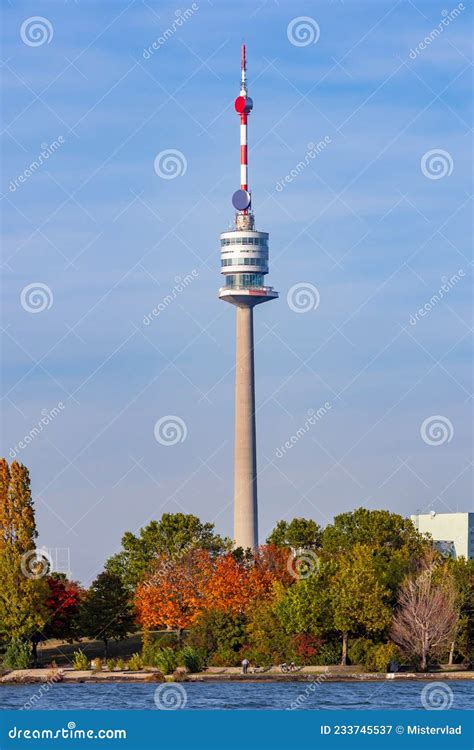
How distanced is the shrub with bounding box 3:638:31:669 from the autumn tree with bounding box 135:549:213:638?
10.0 meters

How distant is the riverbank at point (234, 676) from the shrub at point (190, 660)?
66 centimetres

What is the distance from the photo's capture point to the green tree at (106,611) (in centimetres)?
11769

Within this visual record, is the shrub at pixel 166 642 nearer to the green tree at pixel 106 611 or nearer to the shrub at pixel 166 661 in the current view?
the green tree at pixel 106 611

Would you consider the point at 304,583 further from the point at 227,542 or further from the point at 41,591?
the point at 227,542

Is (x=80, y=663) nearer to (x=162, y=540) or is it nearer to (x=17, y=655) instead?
(x=17, y=655)

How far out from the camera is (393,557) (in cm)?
11906

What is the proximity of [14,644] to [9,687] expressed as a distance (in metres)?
10.3

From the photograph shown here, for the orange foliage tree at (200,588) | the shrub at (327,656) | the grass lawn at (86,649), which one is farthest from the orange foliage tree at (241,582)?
the grass lawn at (86,649)

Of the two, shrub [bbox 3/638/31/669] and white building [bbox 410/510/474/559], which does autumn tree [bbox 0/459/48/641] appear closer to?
shrub [bbox 3/638/31/669]

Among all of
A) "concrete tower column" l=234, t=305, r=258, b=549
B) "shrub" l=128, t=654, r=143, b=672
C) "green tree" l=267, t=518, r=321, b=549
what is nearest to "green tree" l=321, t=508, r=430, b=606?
"green tree" l=267, t=518, r=321, b=549

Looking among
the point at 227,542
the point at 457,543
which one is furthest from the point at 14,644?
the point at 457,543

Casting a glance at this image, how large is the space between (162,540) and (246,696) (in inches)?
2401

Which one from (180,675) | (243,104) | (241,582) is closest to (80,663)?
(180,675)

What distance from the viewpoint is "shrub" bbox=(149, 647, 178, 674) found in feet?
343
